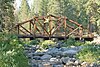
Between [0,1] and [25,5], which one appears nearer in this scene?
[0,1]

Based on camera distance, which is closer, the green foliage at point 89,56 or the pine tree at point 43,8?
the green foliage at point 89,56

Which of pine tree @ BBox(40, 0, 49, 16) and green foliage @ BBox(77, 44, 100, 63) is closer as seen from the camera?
green foliage @ BBox(77, 44, 100, 63)

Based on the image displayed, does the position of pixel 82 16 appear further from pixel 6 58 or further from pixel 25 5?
pixel 6 58

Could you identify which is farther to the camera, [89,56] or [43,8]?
[43,8]

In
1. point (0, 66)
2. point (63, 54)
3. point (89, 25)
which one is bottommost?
point (89, 25)

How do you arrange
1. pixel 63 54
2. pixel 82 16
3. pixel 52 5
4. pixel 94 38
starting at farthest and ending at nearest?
1. pixel 82 16
2. pixel 52 5
3. pixel 94 38
4. pixel 63 54

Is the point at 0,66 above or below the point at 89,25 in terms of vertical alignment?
above

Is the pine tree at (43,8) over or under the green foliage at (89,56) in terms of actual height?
under

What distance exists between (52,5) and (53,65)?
1998 inches

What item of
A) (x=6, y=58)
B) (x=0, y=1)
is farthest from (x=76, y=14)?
(x=6, y=58)

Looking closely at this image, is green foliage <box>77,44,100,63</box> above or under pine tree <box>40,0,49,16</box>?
above

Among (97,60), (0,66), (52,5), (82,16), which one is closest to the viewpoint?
(0,66)

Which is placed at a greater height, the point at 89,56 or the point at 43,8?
the point at 89,56

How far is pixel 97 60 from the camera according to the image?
1641 centimetres
